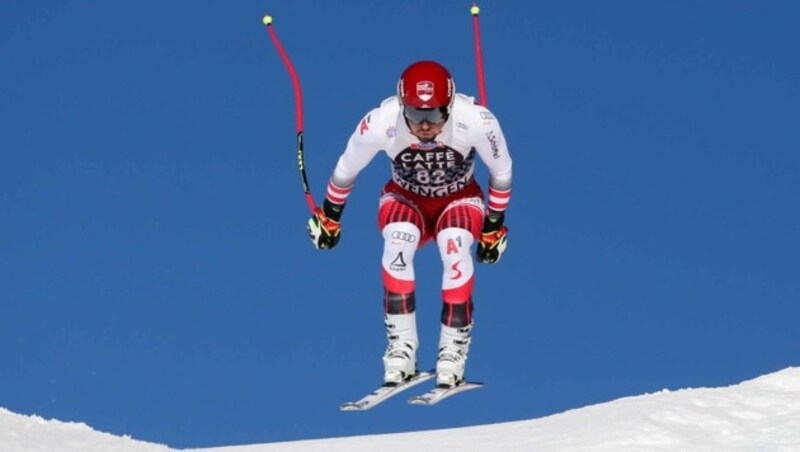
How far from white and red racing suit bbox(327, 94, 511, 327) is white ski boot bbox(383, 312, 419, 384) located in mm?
90

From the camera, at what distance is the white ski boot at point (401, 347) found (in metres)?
13.8

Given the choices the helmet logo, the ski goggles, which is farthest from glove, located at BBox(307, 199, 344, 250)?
the helmet logo

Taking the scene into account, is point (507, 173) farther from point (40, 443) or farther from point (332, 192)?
point (40, 443)

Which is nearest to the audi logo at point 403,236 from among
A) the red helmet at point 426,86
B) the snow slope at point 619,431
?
the red helmet at point 426,86

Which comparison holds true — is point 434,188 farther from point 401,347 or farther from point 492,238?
point 401,347

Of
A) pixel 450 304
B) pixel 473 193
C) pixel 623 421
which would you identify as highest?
pixel 473 193

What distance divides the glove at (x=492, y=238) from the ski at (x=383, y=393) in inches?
42.4

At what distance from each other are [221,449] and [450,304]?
2799 millimetres

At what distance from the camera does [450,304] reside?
13891 millimetres

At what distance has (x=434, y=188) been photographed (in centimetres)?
1405

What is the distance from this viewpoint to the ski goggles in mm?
13242

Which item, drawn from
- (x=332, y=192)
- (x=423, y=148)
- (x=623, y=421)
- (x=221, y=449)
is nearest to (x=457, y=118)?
(x=423, y=148)

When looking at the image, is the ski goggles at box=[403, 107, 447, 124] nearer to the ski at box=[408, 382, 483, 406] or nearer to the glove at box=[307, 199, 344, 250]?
the glove at box=[307, 199, 344, 250]

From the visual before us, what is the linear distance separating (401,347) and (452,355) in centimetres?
41
